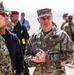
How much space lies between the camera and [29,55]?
561 cm

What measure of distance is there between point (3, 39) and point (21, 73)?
53 centimetres

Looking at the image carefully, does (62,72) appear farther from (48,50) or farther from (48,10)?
(48,10)

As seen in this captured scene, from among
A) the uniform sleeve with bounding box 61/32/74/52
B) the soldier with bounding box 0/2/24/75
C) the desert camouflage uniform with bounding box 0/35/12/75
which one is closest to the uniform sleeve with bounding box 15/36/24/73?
the soldier with bounding box 0/2/24/75

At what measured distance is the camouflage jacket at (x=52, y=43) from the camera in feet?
17.7

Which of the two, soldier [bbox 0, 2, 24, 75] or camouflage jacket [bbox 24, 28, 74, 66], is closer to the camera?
soldier [bbox 0, 2, 24, 75]

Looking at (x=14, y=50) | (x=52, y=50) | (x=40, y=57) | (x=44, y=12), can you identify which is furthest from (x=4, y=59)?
(x=44, y=12)

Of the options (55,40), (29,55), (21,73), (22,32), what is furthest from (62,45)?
(22,32)

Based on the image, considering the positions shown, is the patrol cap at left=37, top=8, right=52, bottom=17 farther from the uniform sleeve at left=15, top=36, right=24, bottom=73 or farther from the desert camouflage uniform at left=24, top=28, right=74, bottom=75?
the uniform sleeve at left=15, top=36, right=24, bottom=73

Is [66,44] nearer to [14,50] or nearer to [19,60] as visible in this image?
[19,60]

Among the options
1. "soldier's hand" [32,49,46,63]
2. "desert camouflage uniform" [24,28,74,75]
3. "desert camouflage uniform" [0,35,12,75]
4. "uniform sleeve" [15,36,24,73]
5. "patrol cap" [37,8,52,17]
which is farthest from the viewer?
"patrol cap" [37,8,52,17]

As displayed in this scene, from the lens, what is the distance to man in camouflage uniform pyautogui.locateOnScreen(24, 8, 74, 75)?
17.5 ft

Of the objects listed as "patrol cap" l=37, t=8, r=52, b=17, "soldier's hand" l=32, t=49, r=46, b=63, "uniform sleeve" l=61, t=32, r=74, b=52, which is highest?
"patrol cap" l=37, t=8, r=52, b=17

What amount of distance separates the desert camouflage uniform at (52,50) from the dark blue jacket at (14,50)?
67cm

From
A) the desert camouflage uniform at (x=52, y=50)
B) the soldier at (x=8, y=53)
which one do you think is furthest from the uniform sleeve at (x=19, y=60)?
the desert camouflage uniform at (x=52, y=50)
